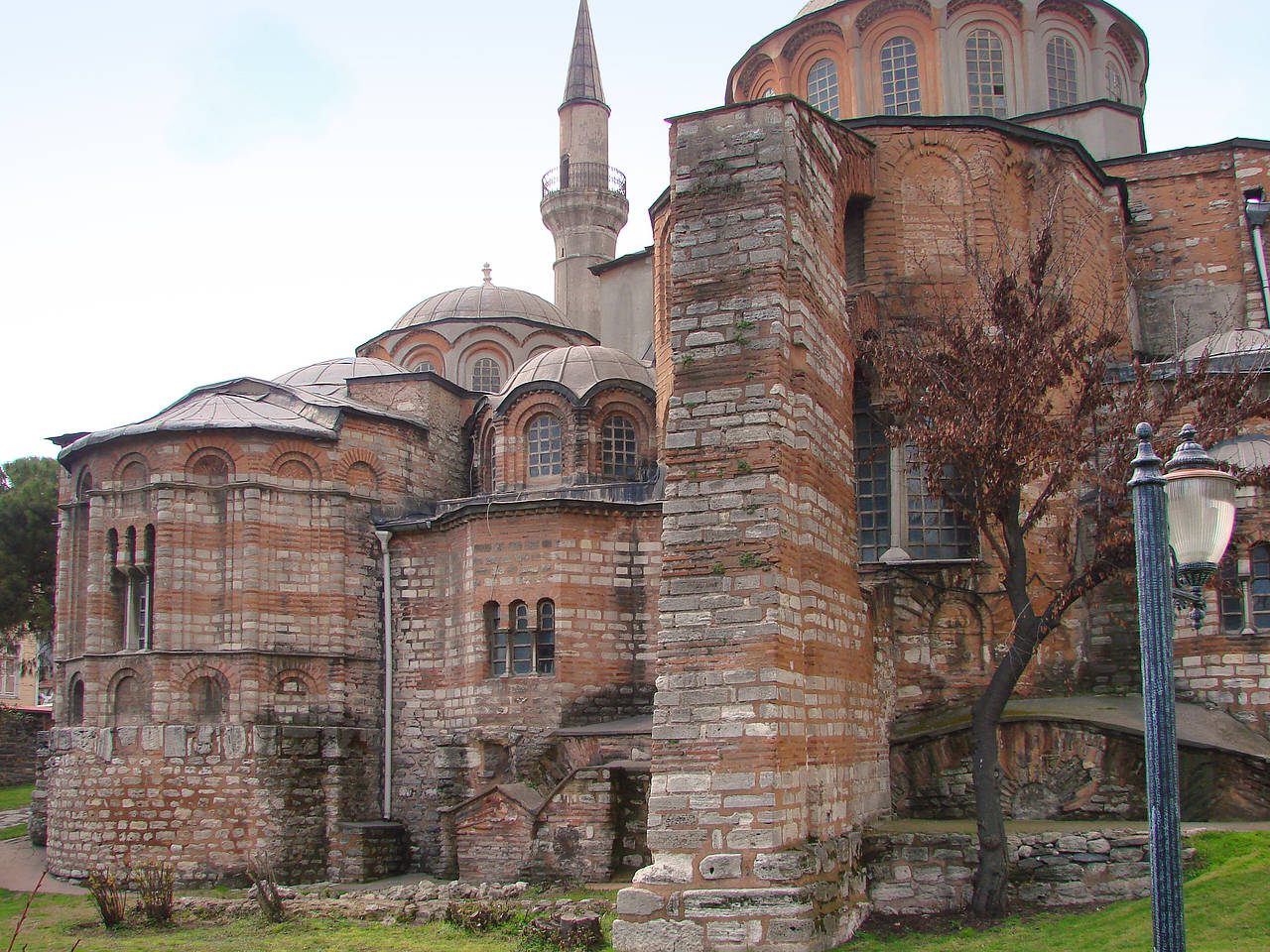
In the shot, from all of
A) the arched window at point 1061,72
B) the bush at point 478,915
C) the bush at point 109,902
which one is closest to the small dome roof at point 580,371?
the arched window at point 1061,72

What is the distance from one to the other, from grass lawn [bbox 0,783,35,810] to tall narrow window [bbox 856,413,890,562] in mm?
20624

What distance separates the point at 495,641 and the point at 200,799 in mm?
4932

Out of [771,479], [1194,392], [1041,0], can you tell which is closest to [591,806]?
[771,479]

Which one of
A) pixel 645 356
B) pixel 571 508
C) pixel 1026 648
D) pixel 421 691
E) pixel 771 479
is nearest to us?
pixel 771 479

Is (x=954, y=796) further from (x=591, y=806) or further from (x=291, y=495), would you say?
(x=291, y=495)

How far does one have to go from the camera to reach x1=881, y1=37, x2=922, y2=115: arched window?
835 inches

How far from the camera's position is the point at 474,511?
2041 cm

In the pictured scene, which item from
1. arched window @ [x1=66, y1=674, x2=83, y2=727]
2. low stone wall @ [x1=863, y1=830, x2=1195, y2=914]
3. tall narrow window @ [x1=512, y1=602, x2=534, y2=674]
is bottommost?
low stone wall @ [x1=863, y1=830, x2=1195, y2=914]

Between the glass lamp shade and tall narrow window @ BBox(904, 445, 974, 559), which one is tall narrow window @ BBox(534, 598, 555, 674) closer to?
tall narrow window @ BBox(904, 445, 974, 559)

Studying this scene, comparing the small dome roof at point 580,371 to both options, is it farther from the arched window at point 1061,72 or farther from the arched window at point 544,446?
the arched window at point 1061,72

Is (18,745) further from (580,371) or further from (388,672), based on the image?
(580,371)

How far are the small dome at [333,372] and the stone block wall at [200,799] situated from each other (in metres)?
8.15

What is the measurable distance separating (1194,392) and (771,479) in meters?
4.39

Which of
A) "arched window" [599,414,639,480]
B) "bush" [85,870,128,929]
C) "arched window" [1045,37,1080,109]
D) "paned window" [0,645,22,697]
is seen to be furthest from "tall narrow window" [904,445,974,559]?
"paned window" [0,645,22,697]
